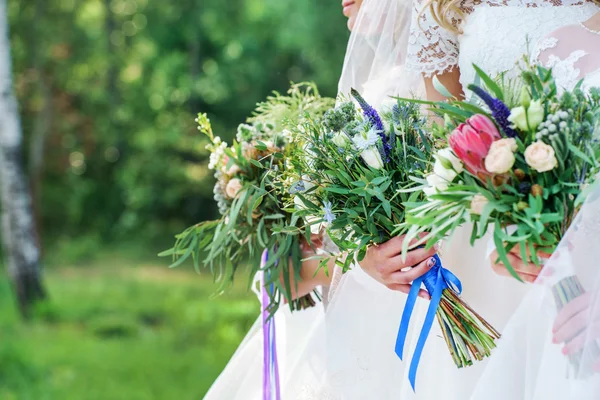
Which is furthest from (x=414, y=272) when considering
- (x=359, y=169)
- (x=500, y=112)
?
(x=500, y=112)

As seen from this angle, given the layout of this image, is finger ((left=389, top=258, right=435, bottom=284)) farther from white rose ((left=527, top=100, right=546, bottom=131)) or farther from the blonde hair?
the blonde hair

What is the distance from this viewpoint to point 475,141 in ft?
4.46

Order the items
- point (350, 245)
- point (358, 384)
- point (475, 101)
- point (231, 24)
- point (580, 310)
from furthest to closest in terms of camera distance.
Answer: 1. point (231, 24)
2. point (358, 384)
3. point (350, 245)
4. point (475, 101)
5. point (580, 310)

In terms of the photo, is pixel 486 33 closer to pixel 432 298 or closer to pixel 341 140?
pixel 341 140

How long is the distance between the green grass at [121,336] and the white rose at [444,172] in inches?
172

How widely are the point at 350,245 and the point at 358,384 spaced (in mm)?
382

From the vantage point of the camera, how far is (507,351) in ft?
4.78

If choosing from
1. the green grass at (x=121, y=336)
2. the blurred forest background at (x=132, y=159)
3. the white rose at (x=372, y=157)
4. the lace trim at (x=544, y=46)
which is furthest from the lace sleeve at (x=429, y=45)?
the blurred forest background at (x=132, y=159)

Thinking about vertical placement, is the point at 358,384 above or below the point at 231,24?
below

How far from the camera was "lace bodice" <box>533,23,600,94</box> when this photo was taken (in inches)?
68.7

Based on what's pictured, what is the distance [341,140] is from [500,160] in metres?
0.44

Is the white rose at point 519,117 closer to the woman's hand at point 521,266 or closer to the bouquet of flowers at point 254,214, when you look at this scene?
the woman's hand at point 521,266

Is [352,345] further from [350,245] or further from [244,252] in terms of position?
[244,252]

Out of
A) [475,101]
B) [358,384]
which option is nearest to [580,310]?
[475,101]
